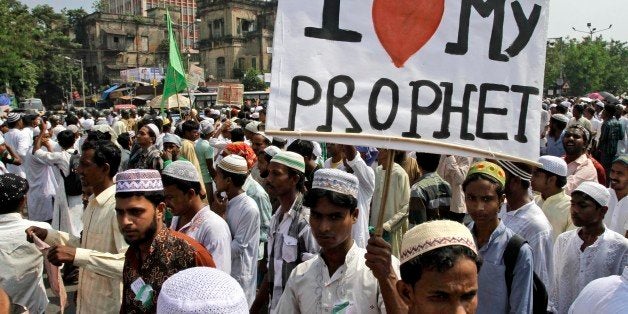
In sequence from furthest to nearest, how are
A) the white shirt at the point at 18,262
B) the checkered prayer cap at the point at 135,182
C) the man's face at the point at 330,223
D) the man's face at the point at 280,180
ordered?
the man's face at the point at 280,180 < the white shirt at the point at 18,262 < the checkered prayer cap at the point at 135,182 < the man's face at the point at 330,223

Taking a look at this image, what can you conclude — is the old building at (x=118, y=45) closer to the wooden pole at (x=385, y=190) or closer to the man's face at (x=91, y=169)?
the man's face at (x=91, y=169)

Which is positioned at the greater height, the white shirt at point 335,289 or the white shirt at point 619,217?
the white shirt at point 335,289

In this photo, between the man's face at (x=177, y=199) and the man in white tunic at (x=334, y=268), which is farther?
the man's face at (x=177, y=199)

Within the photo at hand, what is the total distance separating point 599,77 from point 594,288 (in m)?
69.0

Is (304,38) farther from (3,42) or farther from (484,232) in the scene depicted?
(3,42)

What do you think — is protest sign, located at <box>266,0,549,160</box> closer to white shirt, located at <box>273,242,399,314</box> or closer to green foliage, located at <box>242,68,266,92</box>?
white shirt, located at <box>273,242,399,314</box>

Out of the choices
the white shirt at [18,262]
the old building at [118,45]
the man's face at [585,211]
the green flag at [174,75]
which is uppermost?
the old building at [118,45]

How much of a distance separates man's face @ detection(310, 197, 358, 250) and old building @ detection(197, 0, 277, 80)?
65.2m

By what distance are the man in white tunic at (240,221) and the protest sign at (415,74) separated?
200cm

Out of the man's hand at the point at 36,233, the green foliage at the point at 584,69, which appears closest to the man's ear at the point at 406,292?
the man's hand at the point at 36,233

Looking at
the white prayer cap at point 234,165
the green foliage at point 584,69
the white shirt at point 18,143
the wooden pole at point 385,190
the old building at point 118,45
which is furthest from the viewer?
the old building at point 118,45

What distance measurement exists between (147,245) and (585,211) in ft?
8.69

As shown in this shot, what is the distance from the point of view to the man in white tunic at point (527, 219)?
3.24 metres

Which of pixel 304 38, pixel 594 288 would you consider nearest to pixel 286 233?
pixel 304 38
